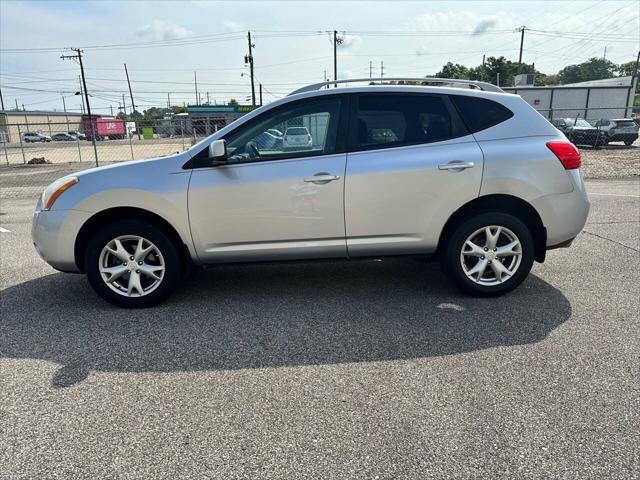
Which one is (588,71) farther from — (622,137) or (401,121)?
(401,121)

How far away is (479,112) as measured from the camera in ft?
14.0

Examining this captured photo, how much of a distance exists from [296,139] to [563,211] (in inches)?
93.6

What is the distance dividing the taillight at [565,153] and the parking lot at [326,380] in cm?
118

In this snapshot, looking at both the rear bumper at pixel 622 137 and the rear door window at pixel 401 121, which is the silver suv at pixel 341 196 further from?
the rear bumper at pixel 622 137

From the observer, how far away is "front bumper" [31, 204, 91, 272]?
4.13m

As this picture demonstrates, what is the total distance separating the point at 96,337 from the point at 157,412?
4.18 ft

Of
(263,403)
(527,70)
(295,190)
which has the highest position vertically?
(527,70)

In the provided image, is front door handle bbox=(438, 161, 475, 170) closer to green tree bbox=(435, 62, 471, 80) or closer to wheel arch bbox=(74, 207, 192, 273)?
wheel arch bbox=(74, 207, 192, 273)

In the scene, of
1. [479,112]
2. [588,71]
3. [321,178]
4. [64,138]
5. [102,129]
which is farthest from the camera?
[588,71]

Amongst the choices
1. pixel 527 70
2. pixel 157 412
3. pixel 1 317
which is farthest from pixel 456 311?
pixel 527 70

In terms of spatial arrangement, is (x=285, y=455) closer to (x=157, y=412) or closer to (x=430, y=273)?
(x=157, y=412)

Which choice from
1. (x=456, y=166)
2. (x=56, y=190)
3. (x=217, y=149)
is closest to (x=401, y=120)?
→ (x=456, y=166)

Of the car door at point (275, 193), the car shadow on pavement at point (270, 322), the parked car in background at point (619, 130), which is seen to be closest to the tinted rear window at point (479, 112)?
the car door at point (275, 193)

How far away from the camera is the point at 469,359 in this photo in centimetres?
330
